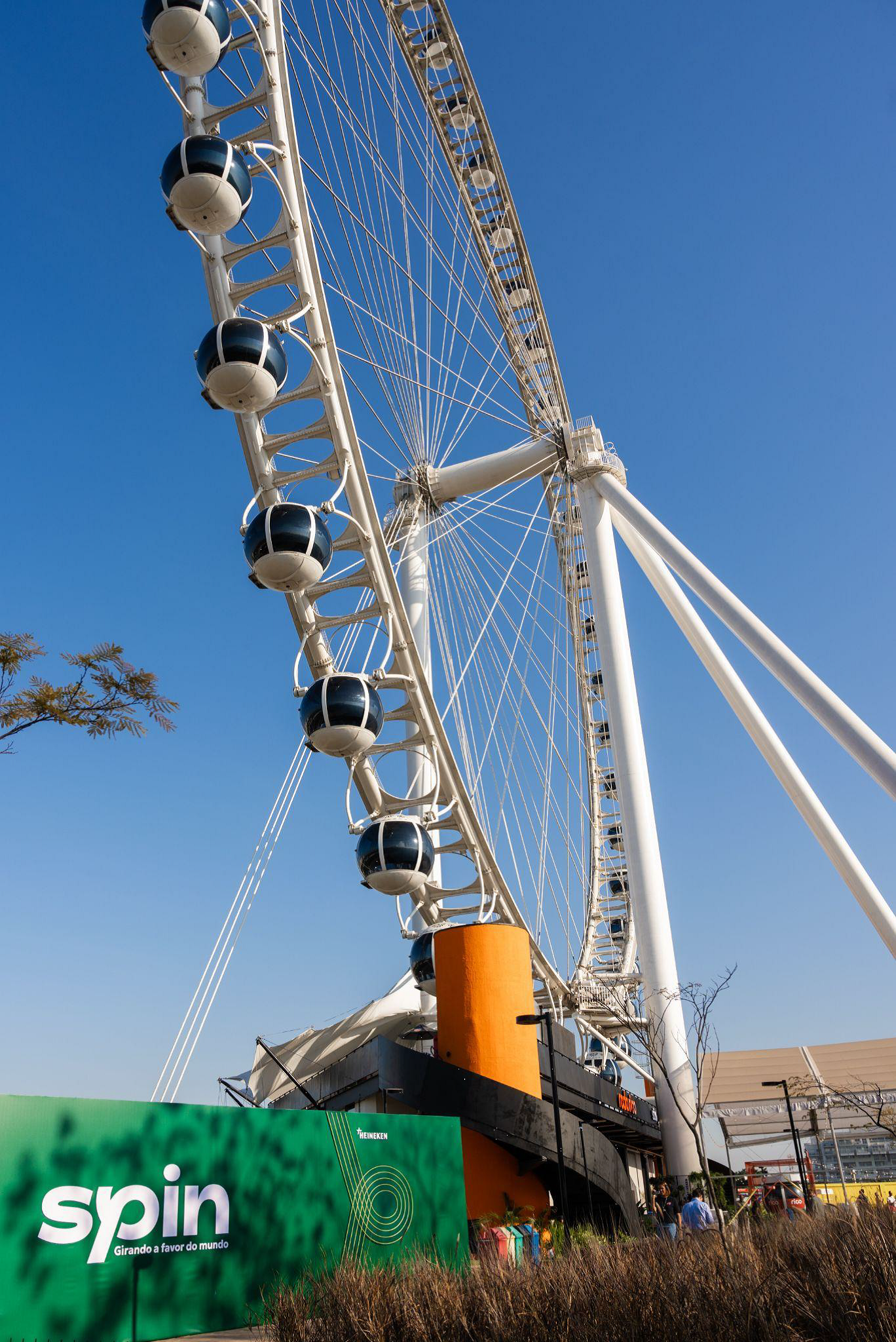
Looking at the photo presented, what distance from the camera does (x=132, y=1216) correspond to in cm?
754

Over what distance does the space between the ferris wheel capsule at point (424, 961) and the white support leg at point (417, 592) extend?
289 centimetres

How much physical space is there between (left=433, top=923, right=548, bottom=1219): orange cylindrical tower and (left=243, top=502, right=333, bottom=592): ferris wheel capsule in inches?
257

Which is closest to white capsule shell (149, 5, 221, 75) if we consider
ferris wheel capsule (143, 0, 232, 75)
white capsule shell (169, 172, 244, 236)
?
ferris wheel capsule (143, 0, 232, 75)

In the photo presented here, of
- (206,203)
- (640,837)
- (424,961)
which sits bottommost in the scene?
(424,961)

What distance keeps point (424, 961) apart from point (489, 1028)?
1966 millimetres

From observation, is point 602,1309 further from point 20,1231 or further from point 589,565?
point 589,565

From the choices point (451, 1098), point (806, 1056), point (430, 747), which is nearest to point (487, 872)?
point (430, 747)

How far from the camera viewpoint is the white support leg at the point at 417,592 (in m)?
21.9

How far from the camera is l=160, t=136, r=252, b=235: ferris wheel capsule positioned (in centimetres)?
1323

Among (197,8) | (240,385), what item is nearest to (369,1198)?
(240,385)

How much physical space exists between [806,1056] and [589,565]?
19.1 metres

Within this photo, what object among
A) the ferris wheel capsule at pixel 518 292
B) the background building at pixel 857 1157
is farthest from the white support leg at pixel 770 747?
the background building at pixel 857 1157

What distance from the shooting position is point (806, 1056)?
33562mm

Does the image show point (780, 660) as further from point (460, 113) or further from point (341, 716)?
point (460, 113)
